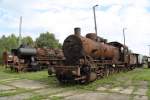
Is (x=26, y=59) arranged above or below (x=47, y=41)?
below

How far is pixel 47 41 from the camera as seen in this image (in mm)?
76562

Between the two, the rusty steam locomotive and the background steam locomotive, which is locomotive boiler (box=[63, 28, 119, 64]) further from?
the background steam locomotive

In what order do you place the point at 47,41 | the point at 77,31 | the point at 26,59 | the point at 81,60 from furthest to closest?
the point at 47,41, the point at 26,59, the point at 77,31, the point at 81,60

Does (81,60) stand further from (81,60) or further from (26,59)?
(26,59)

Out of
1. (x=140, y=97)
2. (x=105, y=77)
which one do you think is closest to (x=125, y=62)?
(x=105, y=77)

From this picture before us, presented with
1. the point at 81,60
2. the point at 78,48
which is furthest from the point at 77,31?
the point at 81,60

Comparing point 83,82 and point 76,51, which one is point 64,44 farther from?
point 83,82

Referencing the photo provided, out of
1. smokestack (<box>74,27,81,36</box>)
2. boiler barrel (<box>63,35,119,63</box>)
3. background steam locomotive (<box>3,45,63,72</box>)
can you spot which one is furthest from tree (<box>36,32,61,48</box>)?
smokestack (<box>74,27,81,36</box>)

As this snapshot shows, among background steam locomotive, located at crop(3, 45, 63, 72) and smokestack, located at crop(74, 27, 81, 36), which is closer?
smokestack, located at crop(74, 27, 81, 36)

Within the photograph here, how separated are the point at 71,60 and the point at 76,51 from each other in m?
0.78

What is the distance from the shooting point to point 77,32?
19.7 meters

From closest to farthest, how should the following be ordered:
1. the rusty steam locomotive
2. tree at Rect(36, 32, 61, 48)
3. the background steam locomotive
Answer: the rusty steam locomotive
the background steam locomotive
tree at Rect(36, 32, 61, 48)

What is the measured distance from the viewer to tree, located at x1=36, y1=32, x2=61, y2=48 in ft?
248

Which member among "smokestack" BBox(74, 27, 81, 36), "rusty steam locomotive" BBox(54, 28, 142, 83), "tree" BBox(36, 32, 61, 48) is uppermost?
"tree" BBox(36, 32, 61, 48)
